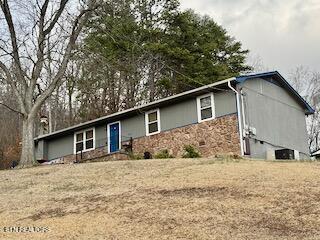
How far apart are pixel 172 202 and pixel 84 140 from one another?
17.7m

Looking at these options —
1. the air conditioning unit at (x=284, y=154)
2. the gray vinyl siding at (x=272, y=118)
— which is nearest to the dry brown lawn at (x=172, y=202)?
the gray vinyl siding at (x=272, y=118)

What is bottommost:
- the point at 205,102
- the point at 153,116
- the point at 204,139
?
the point at 204,139

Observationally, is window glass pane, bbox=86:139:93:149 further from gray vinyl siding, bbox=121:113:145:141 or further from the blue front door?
gray vinyl siding, bbox=121:113:145:141

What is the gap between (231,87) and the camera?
2077 centimetres

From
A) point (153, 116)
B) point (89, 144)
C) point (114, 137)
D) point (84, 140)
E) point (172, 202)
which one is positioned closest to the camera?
point (172, 202)

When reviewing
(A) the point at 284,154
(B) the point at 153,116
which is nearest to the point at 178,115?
(B) the point at 153,116

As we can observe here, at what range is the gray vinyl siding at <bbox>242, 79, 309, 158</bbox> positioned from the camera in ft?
70.1

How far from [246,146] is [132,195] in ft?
31.8

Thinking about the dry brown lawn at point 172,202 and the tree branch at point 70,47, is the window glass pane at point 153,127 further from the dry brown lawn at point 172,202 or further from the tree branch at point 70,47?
the dry brown lawn at point 172,202

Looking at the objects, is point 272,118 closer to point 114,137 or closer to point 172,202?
point 114,137

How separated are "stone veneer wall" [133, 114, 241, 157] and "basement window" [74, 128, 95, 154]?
4158 mm

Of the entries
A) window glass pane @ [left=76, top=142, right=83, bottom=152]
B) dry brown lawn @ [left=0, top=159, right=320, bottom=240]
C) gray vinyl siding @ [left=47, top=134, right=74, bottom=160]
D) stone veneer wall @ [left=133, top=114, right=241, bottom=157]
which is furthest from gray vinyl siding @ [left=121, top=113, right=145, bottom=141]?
dry brown lawn @ [left=0, top=159, right=320, bottom=240]

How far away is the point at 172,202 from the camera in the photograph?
1034 cm

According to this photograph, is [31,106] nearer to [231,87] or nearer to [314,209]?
Answer: [231,87]
